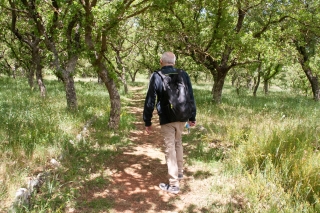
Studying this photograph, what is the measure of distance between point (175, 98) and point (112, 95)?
3803 millimetres

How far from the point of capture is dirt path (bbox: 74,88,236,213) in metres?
3.90

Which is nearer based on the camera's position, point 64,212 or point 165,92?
point 64,212

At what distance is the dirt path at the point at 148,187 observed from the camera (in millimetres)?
3898

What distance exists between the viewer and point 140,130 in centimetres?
852

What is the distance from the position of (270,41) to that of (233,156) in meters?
7.58

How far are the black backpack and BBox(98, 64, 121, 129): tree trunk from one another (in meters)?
3.48

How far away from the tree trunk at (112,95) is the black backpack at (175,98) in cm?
348

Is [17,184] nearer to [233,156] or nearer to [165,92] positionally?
[165,92]

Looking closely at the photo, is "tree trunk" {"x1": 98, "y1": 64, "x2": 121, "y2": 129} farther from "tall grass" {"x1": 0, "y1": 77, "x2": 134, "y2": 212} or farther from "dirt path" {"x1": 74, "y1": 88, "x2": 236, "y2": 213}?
"dirt path" {"x1": 74, "y1": 88, "x2": 236, "y2": 213}

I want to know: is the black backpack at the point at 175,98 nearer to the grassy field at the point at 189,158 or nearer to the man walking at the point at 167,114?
the man walking at the point at 167,114

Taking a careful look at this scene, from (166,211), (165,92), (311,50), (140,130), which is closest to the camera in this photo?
(166,211)

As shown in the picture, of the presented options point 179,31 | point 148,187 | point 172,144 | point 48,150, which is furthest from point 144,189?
point 179,31

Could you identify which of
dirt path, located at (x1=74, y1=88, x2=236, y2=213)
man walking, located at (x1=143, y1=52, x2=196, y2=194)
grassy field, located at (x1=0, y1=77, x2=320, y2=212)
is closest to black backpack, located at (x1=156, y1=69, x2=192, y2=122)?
man walking, located at (x1=143, y1=52, x2=196, y2=194)

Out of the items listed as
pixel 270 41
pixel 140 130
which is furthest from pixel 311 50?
pixel 140 130
